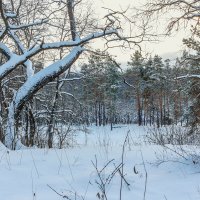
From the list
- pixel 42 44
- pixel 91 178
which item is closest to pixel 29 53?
pixel 42 44

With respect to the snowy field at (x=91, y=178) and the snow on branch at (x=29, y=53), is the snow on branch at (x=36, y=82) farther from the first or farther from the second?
the snowy field at (x=91, y=178)

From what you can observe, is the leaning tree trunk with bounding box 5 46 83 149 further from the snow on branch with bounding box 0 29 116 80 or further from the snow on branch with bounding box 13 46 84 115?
the snow on branch with bounding box 0 29 116 80

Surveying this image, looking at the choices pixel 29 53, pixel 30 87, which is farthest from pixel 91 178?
pixel 29 53

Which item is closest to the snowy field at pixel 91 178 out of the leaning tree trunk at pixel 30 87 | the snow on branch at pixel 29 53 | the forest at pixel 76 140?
the forest at pixel 76 140

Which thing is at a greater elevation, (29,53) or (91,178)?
(29,53)

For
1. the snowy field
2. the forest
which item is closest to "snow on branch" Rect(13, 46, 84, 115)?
the forest

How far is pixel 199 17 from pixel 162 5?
1173 millimetres

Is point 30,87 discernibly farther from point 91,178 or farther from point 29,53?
point 91,178

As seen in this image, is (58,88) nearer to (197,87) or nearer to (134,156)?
(197,87)

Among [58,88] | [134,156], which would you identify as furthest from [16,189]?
[58,88]

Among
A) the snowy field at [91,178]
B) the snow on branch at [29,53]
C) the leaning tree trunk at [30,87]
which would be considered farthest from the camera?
the leaning tree trunk at [30,87]

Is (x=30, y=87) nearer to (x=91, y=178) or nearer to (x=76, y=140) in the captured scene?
(x=76, y=140)

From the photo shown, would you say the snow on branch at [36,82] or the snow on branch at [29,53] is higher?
the snow on branch at [29,53]

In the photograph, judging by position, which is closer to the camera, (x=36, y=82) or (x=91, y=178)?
(x=91, y=178)
